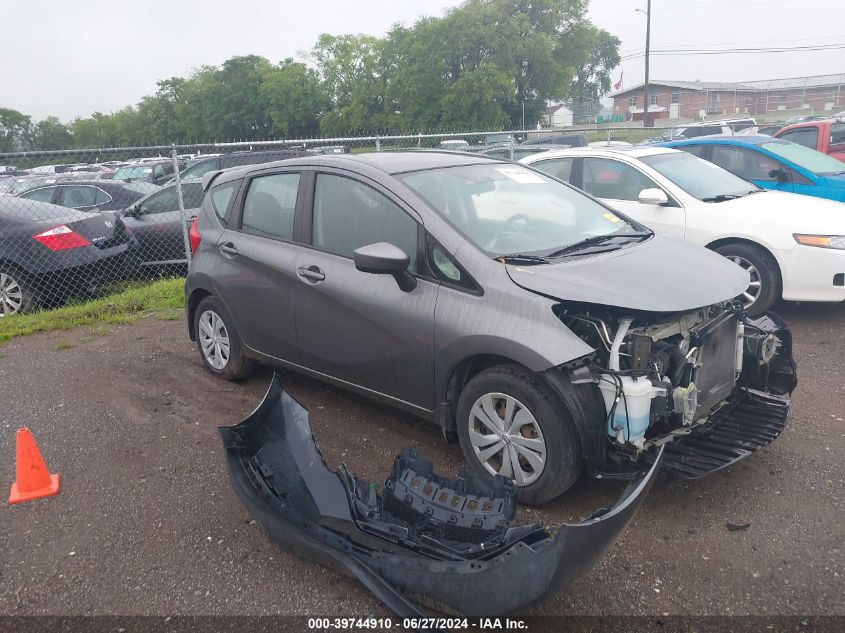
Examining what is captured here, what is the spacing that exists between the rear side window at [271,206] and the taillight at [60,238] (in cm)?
381

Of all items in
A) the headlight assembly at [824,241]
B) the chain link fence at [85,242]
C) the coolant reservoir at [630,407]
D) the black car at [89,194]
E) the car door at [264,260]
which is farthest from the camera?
the black car at [89,194]

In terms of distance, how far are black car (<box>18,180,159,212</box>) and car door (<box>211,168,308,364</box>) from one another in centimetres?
721

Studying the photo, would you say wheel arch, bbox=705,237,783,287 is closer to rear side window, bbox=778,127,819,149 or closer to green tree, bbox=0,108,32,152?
rear side window, bbox=778,127,819,149

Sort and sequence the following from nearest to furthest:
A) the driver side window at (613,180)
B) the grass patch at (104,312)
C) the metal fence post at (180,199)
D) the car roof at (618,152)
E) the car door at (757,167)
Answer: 1. the driver side window at (613,180)
2. the car roof at (618,152)
3. the grass patch at (104,312)
4. the car door at (757,167)
5. the metal fence post at (180,199)

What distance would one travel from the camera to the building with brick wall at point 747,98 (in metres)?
57.7

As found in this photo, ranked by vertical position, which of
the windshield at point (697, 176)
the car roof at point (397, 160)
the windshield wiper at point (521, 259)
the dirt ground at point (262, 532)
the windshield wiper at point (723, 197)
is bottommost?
the dirt ground at point (262, 532)

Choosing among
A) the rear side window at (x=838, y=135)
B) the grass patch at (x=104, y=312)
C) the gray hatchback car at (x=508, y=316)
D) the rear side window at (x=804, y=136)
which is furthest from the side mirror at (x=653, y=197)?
the rear side window at (x=838, y=135)

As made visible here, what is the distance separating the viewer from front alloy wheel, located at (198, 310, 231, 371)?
530 centimetres

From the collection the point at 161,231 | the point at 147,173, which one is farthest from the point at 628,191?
the point at 147,173

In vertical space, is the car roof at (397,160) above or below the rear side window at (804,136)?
above

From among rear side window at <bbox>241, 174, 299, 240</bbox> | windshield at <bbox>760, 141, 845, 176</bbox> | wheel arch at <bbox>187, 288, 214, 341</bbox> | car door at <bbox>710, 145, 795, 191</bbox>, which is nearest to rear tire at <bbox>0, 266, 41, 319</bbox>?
wheel arch at <bbox>187, 288, 214, 341</bbox>

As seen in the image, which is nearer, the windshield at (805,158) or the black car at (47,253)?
the black car at (47,253)

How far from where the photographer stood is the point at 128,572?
3.12m

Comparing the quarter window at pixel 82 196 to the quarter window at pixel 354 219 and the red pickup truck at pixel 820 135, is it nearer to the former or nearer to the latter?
the quarter window at pixel 354 219
